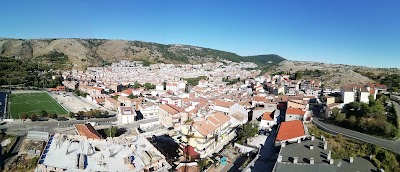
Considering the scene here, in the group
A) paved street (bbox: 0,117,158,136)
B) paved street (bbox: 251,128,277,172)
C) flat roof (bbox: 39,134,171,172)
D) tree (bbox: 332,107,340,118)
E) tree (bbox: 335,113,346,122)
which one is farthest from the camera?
paved street (bbox: 0,117,158,136)

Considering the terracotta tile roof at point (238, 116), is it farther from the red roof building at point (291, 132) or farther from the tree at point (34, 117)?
the tree at point (34, 117)

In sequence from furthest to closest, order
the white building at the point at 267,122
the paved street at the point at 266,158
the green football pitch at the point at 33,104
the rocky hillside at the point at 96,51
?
the rocky hillside at the point at 96,51, the green football pitch at the point at 33,104, the white building at the point at 267,122, the paved street at the point at 266,158

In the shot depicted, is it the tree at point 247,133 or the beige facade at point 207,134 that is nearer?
the beige facade at point 207,134

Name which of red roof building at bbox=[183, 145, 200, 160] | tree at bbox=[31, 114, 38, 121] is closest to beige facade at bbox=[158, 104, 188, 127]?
red roof building at bbox=[183, 145, 200, 160]

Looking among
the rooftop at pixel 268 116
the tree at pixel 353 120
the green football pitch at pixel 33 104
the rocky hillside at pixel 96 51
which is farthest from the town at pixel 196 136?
the rocky hillside at pixel 96 51

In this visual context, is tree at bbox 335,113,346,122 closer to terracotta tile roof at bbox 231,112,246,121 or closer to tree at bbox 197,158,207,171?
terracotta tile roof at bbox 231,112,246,121

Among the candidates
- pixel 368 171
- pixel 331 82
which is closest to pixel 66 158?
pixel 368 171
